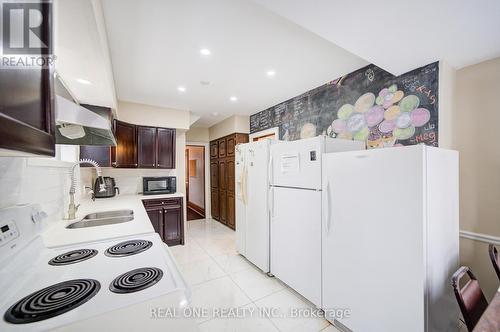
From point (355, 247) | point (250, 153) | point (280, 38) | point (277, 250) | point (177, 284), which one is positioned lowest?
point (277, 250)

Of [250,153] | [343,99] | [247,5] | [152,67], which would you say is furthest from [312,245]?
[152,67]

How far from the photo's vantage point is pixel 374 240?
1521 millimetres

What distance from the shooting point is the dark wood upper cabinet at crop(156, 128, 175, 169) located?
12.5 feet

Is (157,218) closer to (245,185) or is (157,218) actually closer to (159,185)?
(159,185)

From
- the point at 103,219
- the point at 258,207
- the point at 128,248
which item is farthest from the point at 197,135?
the point at 128,248

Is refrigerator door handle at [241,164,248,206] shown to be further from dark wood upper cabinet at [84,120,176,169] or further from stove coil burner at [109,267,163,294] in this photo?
stove coil burner at [109,267,163,294]

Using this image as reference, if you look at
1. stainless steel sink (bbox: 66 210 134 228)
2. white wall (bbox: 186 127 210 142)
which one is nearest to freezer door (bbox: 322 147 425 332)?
stainless steel sink (bbox: 66 210 134 228)

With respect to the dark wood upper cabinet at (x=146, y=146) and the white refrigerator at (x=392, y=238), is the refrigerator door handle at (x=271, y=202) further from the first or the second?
the dark wood upper cabinet at (x=146, y=146)

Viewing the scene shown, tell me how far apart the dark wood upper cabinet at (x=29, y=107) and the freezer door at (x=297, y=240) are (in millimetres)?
1885

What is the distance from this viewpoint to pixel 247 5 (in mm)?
1501

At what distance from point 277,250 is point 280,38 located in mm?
2252

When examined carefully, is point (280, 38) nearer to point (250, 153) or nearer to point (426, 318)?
point (250, 153)

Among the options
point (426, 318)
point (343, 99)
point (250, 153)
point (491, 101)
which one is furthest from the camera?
point (250, 153)

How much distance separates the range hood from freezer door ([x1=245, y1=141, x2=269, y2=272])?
1.65 metres
